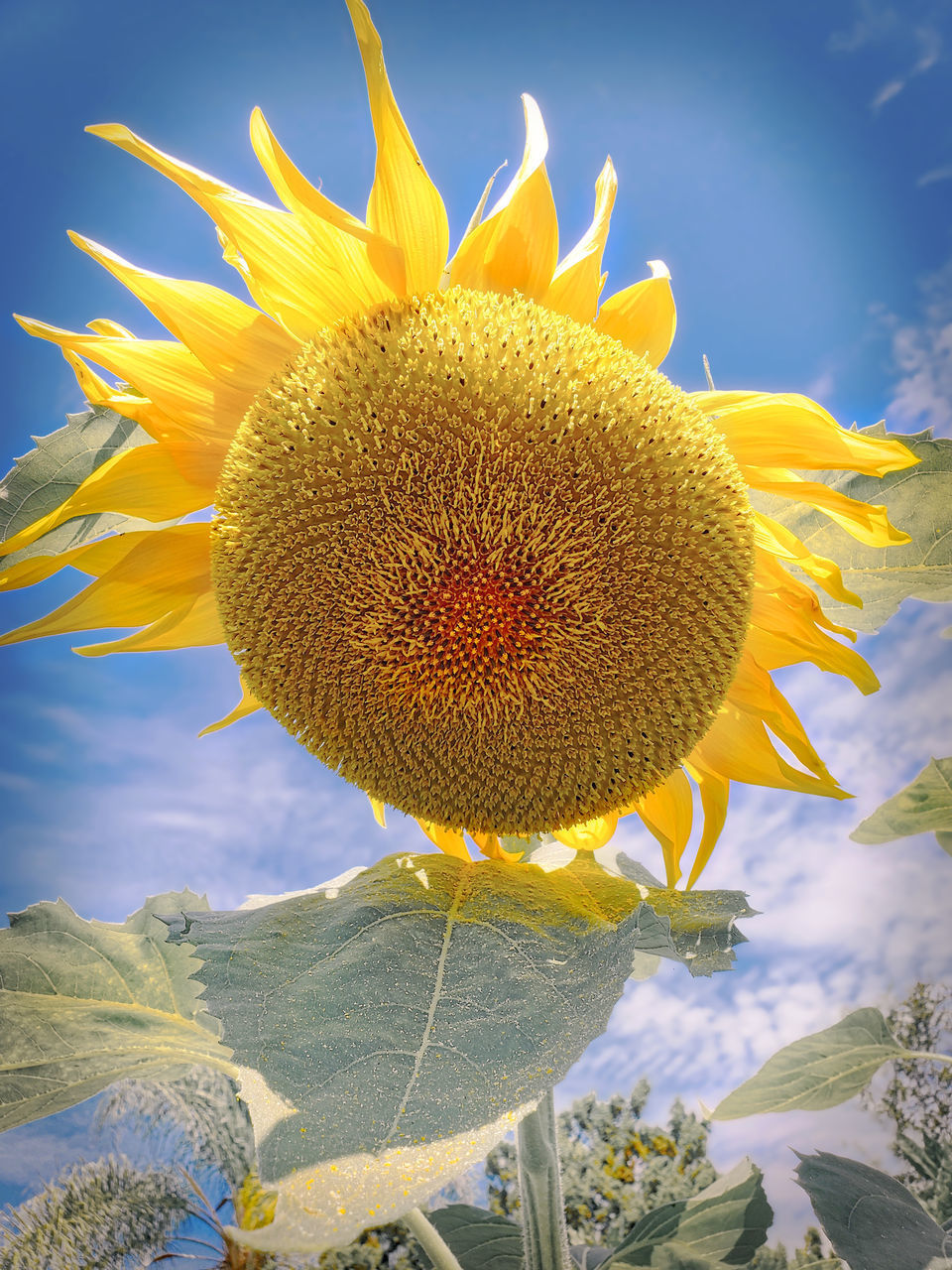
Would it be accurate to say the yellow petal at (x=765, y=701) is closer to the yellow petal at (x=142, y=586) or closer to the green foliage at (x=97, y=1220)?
the yellow petal at (x=142, y=586)

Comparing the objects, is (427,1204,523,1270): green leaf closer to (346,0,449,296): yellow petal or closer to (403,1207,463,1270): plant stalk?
(403,1207,463,1270): plant stalk

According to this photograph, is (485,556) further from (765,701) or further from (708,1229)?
(708,1229)

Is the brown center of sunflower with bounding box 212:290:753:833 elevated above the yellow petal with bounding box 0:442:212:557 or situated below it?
below

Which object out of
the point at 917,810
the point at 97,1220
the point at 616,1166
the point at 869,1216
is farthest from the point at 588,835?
the point at 616,1166

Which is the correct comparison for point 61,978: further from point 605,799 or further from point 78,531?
point 605,799

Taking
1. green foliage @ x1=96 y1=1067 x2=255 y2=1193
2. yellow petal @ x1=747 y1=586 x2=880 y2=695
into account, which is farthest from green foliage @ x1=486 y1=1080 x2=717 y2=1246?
yellow petal @ x1=747 y1=586 x2=880 y2=695

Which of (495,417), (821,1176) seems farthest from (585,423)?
(821,1176)
